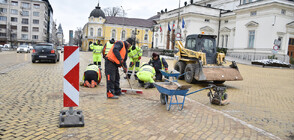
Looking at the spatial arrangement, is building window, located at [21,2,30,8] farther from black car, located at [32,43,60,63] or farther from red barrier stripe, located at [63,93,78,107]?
red barrier stripe, located at [63,93,78,107]

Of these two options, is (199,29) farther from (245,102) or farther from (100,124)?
(100,124)

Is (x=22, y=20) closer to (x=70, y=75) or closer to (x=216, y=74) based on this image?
(x=216, y=74)

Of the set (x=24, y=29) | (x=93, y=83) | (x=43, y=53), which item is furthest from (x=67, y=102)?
(x=24, y=29)

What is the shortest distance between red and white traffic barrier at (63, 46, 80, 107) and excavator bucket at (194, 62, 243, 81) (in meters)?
6.07

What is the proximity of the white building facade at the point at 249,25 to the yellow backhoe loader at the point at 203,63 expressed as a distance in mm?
15413

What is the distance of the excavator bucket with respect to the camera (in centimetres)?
905

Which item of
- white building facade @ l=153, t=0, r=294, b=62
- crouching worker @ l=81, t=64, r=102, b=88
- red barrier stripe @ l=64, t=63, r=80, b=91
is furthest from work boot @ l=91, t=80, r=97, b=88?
white building facade @ l=153, t=0, r=294, b=62

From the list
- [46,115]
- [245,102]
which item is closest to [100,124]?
[46,115]

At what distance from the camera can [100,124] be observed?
424 centimetres

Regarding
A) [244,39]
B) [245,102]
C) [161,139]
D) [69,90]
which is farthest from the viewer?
[244,39]

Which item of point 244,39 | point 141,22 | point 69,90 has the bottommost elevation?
point 69,90

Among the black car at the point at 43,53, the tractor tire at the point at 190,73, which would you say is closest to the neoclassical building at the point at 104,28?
the black car at the point at 43,53

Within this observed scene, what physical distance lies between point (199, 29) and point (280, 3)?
12617mm

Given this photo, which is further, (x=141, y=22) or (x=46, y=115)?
(x=141, y=22)
